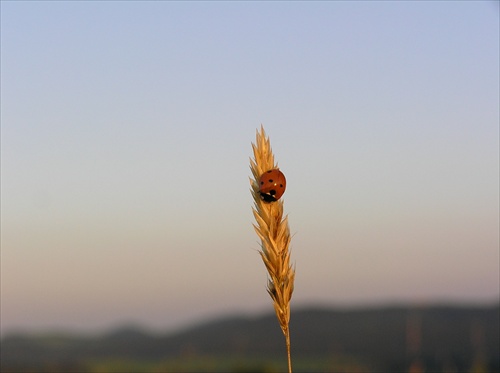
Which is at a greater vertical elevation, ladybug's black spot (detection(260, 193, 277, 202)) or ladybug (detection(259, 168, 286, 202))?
ladybug (detection(259, 168, 286, 202))

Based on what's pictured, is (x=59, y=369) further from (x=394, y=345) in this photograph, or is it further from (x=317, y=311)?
(x=317, y=311)

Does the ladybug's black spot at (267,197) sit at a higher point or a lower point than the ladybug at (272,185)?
lower

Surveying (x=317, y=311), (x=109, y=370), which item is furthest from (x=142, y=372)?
(x=317, y=311)
